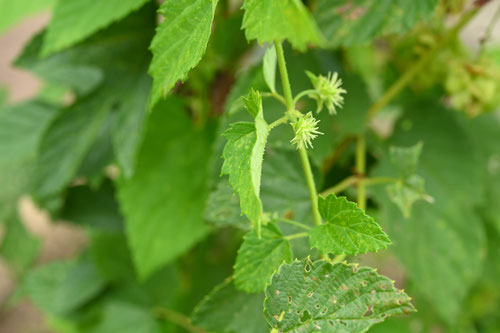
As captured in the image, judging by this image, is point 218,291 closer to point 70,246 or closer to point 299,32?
point 299,32

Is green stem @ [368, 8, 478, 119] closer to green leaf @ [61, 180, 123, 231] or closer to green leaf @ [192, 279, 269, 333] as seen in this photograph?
green leaf @ [192, 279, 269, 333]

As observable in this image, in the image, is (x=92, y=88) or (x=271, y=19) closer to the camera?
(x=271, y=19)

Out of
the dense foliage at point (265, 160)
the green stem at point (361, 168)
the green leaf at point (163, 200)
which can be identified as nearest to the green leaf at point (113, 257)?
the dense foliage at point (265, 160)

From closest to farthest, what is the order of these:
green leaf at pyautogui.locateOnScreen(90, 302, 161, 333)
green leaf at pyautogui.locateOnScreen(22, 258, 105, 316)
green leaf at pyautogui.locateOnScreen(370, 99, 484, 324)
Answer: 1. green leaf at pyautogui.locateOnScreen(370, 99, 484, 324)
2. green leaf at pyautogui.locateOnScreen(90, 302, 161, 333)
3. green leaf at pyautogui.locateOnScreen(22, 258, 105, 316)

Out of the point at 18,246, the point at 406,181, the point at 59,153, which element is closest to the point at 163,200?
the point at 59,153

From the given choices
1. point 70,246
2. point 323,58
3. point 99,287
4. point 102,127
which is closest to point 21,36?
point 70,246

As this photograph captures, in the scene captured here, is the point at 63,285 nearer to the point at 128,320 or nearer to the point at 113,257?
the point at 113,257

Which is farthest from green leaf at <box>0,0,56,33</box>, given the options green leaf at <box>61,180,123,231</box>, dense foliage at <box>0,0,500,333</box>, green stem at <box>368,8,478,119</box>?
green stem at <box>368,8,478,119</box>
